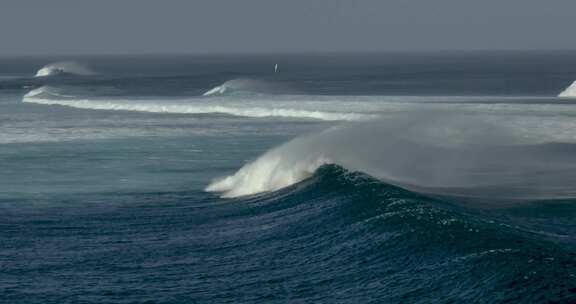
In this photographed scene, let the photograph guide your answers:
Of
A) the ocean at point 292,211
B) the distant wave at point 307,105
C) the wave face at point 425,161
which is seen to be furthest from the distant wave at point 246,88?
the wave face at point 425,161

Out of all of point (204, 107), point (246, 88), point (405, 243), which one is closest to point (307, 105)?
point (204, 107)

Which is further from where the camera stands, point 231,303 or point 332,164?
point 332,164

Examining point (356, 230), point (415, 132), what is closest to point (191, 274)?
point (356, 230)

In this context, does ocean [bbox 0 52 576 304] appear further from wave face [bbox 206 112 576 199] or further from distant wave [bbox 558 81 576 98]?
distant wave [bbox 558 81 576 98]

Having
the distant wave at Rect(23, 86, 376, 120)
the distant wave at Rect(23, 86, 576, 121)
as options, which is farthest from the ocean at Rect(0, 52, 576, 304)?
the distant wave at Rect(23, 86, 576, 121)

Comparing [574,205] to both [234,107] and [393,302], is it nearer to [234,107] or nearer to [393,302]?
[393,302]

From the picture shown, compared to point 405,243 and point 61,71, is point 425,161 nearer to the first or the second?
point 405,243

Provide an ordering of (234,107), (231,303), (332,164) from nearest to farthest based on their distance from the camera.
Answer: (231,303), (332,164), (234,107)
